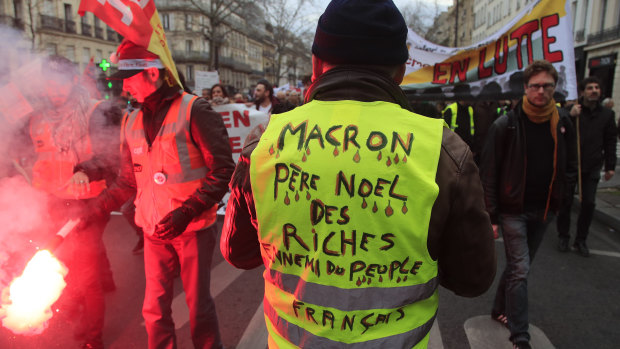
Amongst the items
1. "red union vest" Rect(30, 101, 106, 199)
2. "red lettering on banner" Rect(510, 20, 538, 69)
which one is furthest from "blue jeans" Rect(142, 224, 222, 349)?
"red lettering on banner" Rect(510, 20, 538, 69)

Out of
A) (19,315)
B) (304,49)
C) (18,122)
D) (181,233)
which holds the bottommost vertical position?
(19,315)

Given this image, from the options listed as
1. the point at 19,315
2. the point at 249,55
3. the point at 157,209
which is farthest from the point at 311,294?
the point at 249,55

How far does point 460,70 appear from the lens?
6.19 m

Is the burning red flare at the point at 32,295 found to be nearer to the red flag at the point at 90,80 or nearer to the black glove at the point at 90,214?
the black glove at the point at 90,214

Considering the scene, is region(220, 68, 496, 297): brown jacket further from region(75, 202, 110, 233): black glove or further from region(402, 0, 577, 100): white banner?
region(402, 0, 577, 100): white banner

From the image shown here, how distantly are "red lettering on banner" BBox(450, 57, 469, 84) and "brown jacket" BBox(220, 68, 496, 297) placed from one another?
532 cm

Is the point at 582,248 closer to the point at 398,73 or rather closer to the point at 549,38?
the point at 549,38

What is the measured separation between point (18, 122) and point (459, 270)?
3.02 metres

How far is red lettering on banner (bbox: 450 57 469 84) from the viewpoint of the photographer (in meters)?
6.12

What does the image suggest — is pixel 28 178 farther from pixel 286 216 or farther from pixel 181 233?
pixel 286 216

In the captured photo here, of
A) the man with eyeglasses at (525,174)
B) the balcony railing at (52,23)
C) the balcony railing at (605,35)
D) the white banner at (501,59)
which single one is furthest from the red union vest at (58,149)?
the balcony railing at (605,35)

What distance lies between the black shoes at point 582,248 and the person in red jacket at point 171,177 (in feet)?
15.0

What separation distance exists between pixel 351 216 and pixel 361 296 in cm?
25

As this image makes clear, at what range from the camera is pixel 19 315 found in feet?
8.41
